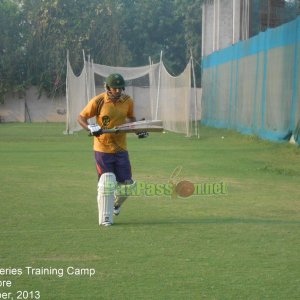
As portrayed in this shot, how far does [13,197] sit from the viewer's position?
1166 centimetres

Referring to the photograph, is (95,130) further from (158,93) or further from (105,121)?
(158,93)

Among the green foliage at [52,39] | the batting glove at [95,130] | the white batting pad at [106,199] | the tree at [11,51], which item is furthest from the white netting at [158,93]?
the batting glove at [95,130]

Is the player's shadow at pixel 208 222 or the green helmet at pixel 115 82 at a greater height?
the green helmet at pixel 115 82

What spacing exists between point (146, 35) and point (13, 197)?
50.0 m

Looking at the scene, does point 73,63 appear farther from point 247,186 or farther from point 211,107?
point 247,186

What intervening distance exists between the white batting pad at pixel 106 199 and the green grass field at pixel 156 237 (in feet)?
0.35

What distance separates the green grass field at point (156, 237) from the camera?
644 centimetres

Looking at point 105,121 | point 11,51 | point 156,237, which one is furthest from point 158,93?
point 156,237

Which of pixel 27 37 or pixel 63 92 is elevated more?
pixel 27 37

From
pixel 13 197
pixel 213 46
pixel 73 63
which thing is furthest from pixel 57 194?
pixel 73 63

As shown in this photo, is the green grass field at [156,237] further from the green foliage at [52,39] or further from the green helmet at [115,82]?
the green foliage at [52,39]

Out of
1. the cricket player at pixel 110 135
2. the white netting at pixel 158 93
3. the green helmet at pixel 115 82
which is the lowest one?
the white netting at pixel 158 93

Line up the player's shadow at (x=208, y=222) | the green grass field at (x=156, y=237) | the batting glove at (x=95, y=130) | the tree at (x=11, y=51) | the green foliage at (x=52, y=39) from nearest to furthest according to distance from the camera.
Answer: the green grass field at (x=156, y=237) → the batting glove at (x=95, y=130) → the player's shadow at (x=208, y=222) → the green foliage at (x=52, y=39) → the tree at (x=11, y=51)

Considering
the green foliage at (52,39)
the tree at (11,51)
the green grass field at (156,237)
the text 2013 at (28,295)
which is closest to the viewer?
the text 2013 at (28,295)
